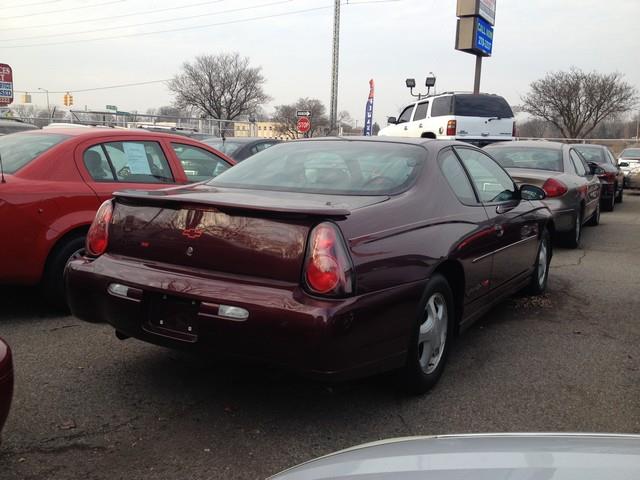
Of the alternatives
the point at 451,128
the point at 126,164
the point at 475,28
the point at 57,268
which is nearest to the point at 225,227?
the point at 57,268

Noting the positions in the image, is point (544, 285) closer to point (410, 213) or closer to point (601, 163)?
point (410, 213)

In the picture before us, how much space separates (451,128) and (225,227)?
470 inches

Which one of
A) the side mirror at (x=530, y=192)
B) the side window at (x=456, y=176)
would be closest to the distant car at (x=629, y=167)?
the side mirror at (x=530, y=192)

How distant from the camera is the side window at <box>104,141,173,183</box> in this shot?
5.15 meters

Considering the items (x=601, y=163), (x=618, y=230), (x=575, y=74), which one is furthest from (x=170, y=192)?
(x=575, y=74)

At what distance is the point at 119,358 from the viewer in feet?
12.8

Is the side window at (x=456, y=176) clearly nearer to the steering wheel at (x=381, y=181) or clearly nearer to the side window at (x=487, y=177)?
the side window at (x=487, y=177)

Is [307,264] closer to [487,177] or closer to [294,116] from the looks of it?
[487,177]

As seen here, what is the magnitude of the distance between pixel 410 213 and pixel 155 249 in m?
1.38

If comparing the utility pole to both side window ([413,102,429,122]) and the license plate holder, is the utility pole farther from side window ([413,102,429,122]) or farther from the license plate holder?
the license plate holder

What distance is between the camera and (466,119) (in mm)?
14266

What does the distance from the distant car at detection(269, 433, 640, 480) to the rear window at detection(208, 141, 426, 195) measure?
186 centimetres

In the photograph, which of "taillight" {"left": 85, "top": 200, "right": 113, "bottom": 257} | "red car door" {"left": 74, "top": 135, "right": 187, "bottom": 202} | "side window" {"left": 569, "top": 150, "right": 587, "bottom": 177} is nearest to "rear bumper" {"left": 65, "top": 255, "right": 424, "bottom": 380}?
"taillight" {"left": 85, "top": 200, "right": 113, "bottom": 257}

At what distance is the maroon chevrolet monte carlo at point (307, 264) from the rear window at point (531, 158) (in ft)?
16.6
